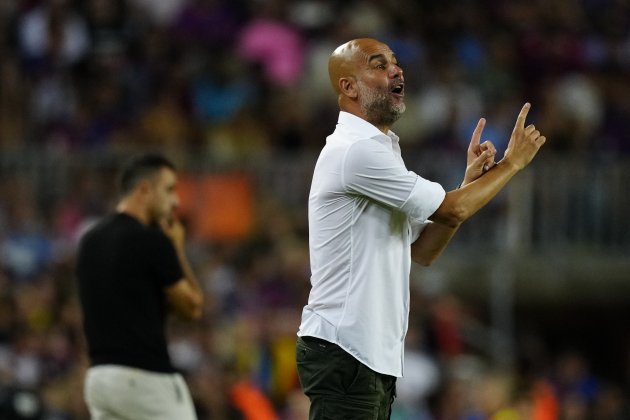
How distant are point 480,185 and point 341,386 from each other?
3.14 ft

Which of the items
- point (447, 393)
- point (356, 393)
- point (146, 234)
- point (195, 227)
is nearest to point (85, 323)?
point (146, 234)

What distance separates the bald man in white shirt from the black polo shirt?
1516 millimetres

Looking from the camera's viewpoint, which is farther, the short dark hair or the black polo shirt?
the short dark hair

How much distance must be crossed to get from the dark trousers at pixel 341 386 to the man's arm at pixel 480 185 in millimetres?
656

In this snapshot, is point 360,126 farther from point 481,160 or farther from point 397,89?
point 481,160

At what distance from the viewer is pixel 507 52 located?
14.3 metres

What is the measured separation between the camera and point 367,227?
217 inches

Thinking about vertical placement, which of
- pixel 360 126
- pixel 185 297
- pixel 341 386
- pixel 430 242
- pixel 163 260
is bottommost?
pixel 341 386

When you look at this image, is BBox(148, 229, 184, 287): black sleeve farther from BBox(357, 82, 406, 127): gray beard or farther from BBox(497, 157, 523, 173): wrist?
BBox(497, 157, 523, 173): wrist

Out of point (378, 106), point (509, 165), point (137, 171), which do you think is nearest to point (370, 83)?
point (378, 106)

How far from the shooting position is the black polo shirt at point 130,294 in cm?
693

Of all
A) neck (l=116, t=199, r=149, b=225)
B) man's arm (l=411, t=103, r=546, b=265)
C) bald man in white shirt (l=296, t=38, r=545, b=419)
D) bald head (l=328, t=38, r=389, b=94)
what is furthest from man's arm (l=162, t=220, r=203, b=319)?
bald head (l=328, t=38, r=389, b=94)

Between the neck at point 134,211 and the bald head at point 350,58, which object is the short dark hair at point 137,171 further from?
the bald head at point 350,58

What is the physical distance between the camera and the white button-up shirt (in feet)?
17.8
